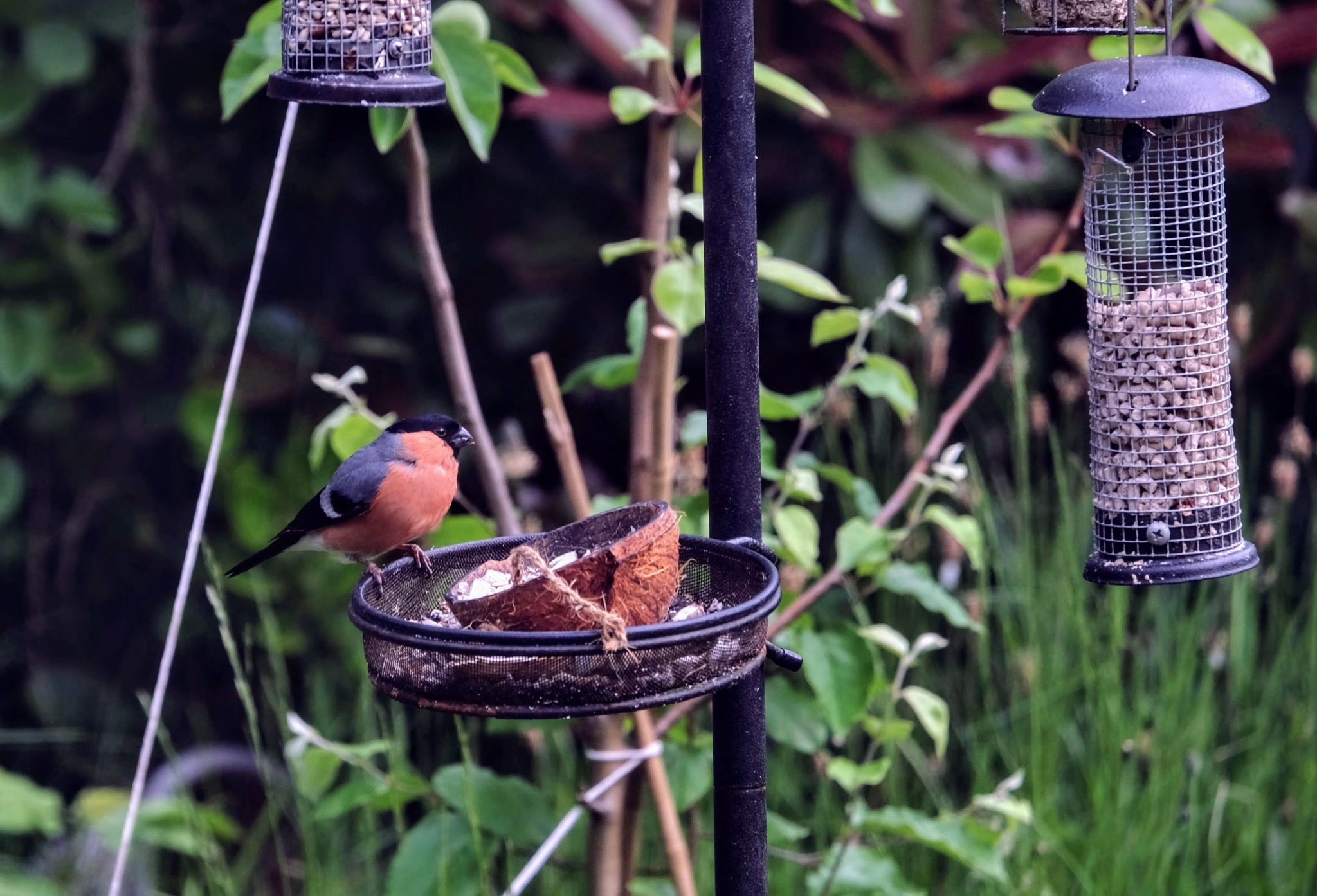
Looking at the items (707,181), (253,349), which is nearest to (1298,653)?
(707,181)

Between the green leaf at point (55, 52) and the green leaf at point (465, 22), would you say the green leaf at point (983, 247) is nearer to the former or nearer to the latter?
the green leaf at point (465, 22)

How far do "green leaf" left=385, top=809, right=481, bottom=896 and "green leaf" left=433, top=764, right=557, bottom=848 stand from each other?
0.17 ft

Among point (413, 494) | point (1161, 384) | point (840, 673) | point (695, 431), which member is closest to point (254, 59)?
point (413, 494)

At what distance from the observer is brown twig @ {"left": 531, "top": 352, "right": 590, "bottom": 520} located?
8.75ft

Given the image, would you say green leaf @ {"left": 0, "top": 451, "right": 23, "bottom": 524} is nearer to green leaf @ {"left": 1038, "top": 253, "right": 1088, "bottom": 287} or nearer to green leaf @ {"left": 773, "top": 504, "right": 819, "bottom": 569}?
green leaf @ {"left": 773, "top": 504, "right": 819, "bottom": 569}

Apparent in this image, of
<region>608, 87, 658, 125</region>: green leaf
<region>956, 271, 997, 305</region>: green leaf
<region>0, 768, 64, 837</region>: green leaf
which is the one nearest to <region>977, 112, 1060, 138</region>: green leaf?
<region>956, 271, 997, 305</region>: green leaf

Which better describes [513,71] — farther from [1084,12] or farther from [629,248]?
[1084,12]

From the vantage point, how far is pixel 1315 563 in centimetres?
376

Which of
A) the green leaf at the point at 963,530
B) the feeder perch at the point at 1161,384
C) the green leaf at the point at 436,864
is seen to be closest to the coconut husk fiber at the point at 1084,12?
the feeder perch at the point at 1161,384

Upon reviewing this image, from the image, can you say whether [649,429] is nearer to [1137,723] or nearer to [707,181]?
[707,181]

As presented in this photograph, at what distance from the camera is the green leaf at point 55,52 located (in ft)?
11.9

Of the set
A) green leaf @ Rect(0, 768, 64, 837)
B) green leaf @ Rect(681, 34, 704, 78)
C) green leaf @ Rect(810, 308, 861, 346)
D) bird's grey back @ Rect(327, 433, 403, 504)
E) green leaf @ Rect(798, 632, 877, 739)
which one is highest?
green leaf @ Rect(681, 34, 704, 78)

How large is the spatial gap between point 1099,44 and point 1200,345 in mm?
578

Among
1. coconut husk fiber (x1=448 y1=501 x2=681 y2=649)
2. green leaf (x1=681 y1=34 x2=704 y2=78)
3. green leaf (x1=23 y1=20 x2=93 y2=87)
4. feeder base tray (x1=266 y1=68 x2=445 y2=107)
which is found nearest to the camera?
coconut husk fiber (x1=448 y1=501 x2=681 y2=649)
